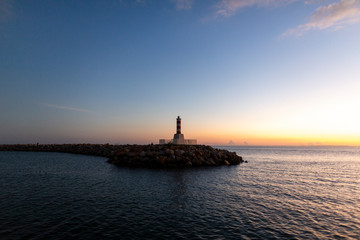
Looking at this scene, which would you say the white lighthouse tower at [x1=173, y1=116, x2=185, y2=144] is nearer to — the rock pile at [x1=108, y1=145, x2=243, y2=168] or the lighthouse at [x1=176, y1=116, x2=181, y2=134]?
the lighthouse at [x1=176, y1=116, x2=181, y2=134]

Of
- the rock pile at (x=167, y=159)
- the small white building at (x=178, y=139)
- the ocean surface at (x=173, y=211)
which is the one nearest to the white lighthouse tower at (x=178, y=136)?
the small white building at (x=178, y=139)

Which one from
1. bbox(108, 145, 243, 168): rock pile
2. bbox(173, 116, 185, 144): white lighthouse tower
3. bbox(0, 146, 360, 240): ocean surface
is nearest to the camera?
bbox(0, 146, 360, 240): ocean surface

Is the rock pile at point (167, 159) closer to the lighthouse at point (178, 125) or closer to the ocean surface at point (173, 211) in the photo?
the ocean surface at point (173, 211)

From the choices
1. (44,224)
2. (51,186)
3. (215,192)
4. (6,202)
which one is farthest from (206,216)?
(51,186)

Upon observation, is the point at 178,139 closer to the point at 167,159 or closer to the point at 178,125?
the point at 178,125

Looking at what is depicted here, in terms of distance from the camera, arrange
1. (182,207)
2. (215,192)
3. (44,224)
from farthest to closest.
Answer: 1. (215,192)
2. (182,207)
3. (44,224)

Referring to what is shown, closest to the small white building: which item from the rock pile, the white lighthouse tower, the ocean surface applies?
the white lighthouse tower

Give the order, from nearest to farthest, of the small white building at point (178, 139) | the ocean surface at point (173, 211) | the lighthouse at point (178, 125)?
the ocean surface at point (173, 211) < the small white building at point (178, 139) < the lighthouse at point (178, 125)

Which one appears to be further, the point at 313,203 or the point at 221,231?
the point at 313,203

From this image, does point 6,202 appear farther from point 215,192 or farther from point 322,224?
point 322,224

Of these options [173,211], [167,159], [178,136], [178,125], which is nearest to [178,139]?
[178,136]

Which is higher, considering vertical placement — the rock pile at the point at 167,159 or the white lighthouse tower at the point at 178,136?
the white lighthouse tower at the point at 178,136

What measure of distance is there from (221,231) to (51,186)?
15891mm

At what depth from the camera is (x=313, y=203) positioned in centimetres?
1472
